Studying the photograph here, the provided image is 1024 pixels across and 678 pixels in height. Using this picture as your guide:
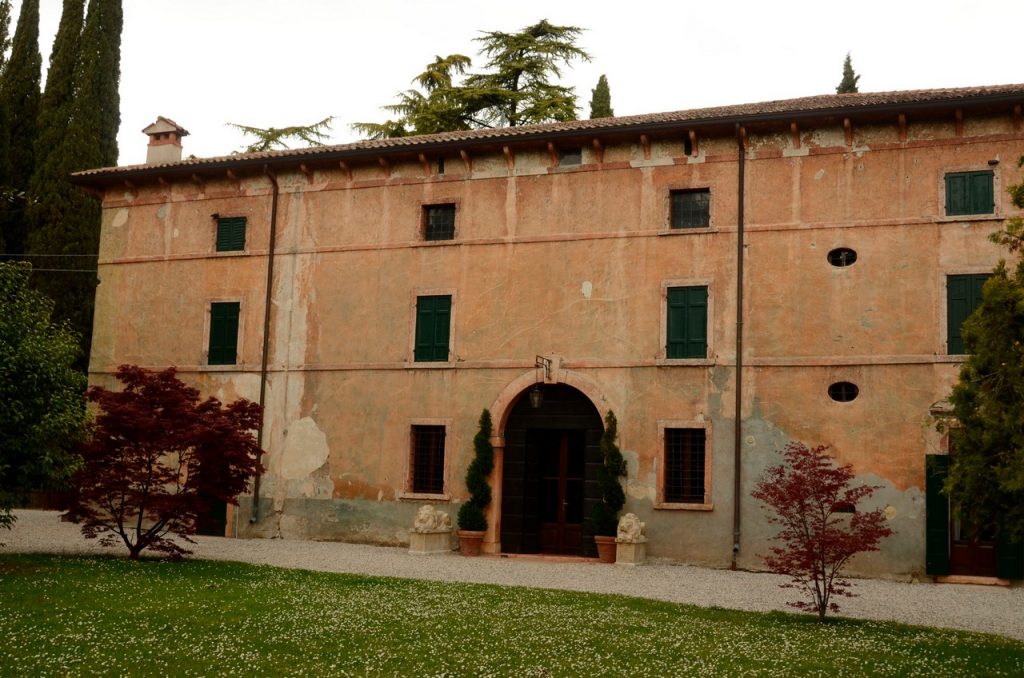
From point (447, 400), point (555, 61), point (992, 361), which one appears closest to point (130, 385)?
point (447, 400)

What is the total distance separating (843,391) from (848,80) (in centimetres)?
2052

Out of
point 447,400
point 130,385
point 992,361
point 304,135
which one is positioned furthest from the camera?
point 304,135

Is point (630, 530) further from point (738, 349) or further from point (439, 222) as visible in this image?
point (439, 222)

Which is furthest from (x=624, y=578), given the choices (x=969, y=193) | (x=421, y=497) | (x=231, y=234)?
(x=231, y=234)

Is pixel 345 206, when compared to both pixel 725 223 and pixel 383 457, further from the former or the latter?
pixel 725 223

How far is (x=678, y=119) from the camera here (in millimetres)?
20391

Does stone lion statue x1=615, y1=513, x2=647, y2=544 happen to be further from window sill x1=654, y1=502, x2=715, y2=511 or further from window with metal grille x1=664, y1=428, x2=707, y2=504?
window with metal grille x1=664, y1=428, x2=707, y2=504

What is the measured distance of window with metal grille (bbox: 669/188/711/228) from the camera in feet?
68.0

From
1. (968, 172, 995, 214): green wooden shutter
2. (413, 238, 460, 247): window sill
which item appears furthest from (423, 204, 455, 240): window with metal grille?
(968, 172, 995, 214): green wooden shutter

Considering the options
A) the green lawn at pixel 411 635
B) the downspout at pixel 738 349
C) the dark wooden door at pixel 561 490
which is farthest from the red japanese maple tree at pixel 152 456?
the downspout at pixel 738 349

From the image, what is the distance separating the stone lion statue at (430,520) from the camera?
20.6m

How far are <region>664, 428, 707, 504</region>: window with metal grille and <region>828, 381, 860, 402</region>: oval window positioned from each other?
2377mm

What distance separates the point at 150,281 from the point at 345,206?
5179 millimetres

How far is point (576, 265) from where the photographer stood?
840 inches
